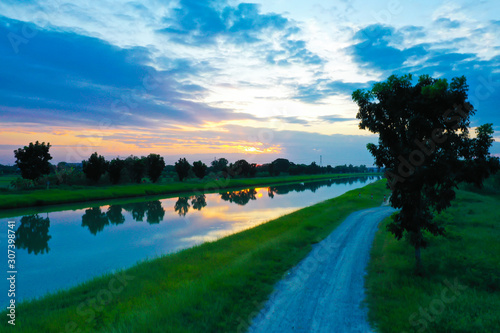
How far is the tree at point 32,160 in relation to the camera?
45.7 m

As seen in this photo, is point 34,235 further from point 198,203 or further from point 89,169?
point 89,169

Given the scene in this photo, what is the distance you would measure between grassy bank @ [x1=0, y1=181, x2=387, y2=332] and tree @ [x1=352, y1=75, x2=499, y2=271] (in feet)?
18.1

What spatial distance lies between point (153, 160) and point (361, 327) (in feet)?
246

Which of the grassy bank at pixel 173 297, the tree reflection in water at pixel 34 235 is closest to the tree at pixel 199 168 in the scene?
the tree reflection in water at pixel 34 235

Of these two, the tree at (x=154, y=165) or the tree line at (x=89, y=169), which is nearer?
the tree line at (x=89, y=169)

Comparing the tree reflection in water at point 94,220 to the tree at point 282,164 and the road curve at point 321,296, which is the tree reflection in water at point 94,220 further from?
the tree at point 282,164

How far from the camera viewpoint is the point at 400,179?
8961 mm


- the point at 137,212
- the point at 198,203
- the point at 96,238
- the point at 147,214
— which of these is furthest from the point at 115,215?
the point at 198,203

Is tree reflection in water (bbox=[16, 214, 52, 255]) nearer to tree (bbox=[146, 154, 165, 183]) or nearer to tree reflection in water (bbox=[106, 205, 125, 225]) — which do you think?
tree reflection in water (bbox=[106, 205, 125, 225])

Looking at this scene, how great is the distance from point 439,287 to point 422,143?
15.1 feet

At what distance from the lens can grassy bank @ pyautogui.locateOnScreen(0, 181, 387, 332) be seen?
716 centimetres

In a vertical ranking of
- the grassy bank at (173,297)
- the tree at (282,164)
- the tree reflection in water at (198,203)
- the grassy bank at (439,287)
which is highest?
the tree at (282,164)

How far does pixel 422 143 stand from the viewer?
9148 millimetres

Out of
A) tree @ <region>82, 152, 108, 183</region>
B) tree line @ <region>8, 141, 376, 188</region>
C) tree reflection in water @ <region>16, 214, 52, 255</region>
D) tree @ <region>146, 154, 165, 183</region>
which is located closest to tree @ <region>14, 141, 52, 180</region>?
tree line @ <region>8, 141, 376, 188</region>
